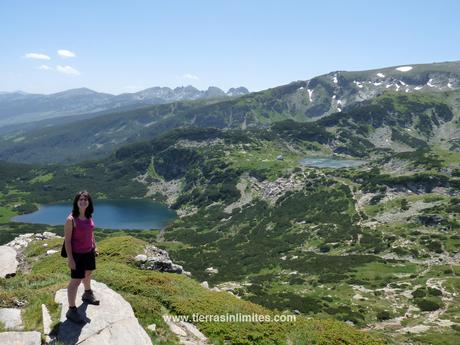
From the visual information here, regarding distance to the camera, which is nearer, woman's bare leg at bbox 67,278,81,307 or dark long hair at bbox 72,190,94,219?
woman's bare leg at bbox 67,278,81,307

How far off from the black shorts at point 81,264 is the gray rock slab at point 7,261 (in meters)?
29.7

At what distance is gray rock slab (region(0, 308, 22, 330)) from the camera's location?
16.2 m

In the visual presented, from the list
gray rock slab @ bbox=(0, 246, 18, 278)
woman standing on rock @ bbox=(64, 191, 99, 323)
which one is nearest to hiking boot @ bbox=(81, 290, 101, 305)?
woman standing on rock @ bbox=(64, 191, 99, 323)

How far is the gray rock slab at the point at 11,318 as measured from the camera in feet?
53.2

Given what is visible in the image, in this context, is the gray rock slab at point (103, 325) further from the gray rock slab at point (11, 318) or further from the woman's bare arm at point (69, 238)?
→ the woman's bare arm at point (69, 238)

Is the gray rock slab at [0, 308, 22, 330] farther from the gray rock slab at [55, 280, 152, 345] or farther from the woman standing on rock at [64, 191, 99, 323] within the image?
the woman standing on rock at [64, 191, 99, 323]

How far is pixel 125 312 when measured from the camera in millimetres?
18375

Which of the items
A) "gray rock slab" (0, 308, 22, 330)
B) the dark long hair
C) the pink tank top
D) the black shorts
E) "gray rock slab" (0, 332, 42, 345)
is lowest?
"gray rock slab" (0, 308, 22, 330)

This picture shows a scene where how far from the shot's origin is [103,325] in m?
16.5

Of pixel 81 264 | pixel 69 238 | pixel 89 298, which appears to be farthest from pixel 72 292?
pixel 69 238

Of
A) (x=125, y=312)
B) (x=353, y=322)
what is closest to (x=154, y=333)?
(x=125, y=312)

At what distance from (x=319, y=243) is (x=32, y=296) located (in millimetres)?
140725

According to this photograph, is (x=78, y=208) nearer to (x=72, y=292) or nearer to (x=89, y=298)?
(x=72, y=292)

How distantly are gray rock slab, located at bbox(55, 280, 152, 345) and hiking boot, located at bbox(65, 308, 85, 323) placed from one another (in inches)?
7.5
